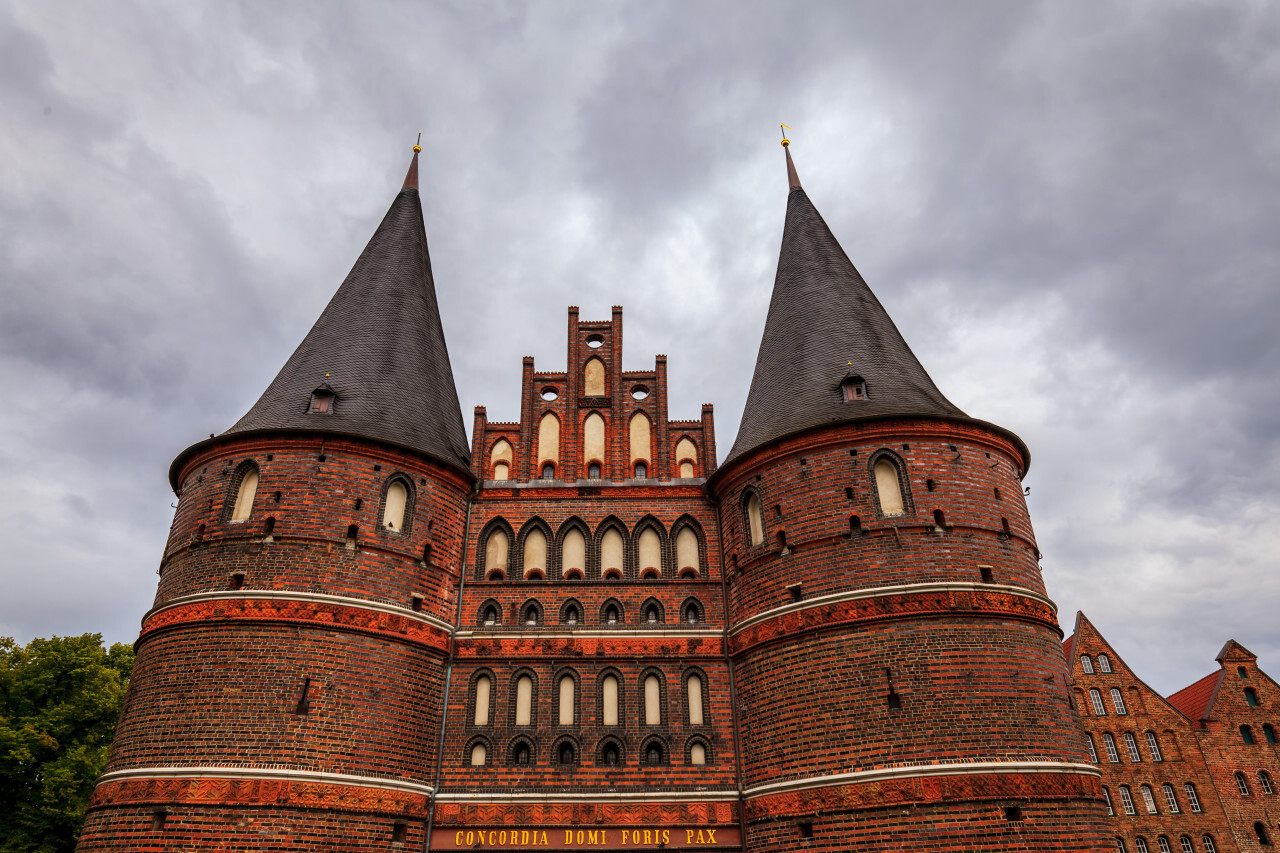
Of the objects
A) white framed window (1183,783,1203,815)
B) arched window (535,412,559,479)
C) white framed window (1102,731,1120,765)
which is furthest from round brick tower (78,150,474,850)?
white framed window (1183,783,1203,815)

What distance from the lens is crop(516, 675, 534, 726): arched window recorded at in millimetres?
15875

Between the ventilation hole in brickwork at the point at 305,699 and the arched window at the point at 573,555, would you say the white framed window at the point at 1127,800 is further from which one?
the ventilation hole in brickwork at the point at 305,699

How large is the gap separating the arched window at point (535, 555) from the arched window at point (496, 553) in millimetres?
453

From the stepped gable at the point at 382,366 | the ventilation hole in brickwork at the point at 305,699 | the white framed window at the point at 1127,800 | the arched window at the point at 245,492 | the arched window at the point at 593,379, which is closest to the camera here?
the ventilation hole in brickwork at the point at 305,699

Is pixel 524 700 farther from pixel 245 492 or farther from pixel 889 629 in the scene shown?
pixel 889 629

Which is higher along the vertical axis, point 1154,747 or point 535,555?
point 535,555

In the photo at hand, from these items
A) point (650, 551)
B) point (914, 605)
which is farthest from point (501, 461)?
point (914, 605)

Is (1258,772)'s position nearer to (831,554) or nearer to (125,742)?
(831,554)

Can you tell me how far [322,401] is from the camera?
1677 cm

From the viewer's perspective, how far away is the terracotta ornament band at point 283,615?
1435 centimetres

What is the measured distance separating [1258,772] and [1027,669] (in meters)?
25.2

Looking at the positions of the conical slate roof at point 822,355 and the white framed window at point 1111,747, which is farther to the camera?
the white framed window at point 1111,747

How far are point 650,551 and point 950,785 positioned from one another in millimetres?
7366

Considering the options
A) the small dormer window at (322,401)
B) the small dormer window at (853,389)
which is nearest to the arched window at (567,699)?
the small dormer window at (322,401)
